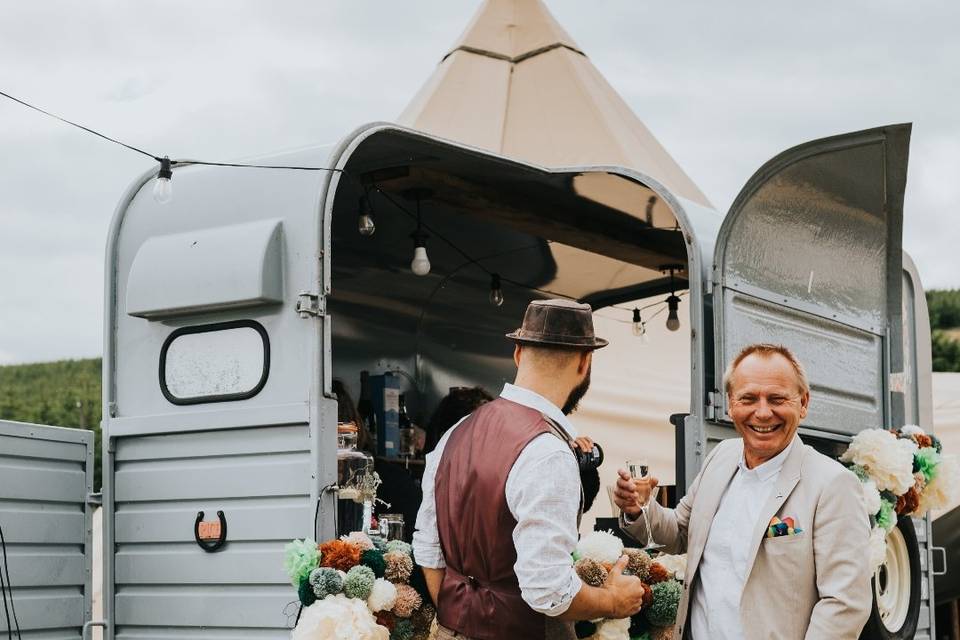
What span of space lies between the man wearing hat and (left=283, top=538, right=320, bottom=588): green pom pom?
0.54 m

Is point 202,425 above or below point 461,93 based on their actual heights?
below

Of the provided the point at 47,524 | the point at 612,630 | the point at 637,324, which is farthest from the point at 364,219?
the point at 637,324

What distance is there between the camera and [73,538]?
5.62 meters

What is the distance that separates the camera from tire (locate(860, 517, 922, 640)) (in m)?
6.74

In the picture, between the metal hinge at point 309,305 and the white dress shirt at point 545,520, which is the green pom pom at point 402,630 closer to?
the white dress shirt at point 545,520

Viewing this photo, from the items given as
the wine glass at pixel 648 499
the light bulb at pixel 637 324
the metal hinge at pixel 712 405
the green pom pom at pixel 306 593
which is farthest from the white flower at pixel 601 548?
the light bulb at pixel 637 324

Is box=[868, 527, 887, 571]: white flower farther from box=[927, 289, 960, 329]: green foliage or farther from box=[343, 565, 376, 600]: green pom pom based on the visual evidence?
box=[927, 289, 960, 329]: green foliage

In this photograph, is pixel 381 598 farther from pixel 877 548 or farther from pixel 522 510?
pixel 877 548

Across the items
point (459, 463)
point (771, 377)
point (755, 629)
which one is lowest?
point (755, 629)

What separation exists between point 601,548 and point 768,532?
37.8 inches

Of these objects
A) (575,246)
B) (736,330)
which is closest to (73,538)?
(736,330)

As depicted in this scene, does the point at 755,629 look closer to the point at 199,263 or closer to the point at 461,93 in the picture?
the point at 199,263

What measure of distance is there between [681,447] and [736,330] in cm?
65

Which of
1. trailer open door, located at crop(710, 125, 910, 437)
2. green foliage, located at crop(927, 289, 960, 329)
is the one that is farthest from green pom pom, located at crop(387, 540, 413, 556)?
green foliage, located at crop(927, 289, 960, 329)
